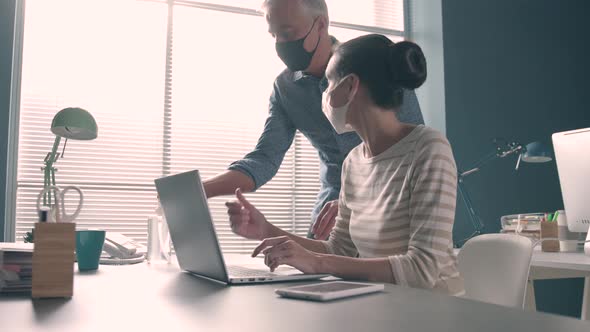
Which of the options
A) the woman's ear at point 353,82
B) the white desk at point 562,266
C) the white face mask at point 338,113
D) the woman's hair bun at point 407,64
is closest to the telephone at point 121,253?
the white face mask at point 338,113

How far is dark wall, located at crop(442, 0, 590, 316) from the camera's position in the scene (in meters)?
4.01

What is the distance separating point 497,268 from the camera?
1467mm

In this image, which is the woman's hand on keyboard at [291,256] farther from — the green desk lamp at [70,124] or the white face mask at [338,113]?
the green desk lamp at [70,124]

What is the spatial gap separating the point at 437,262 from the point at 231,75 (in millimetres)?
2778

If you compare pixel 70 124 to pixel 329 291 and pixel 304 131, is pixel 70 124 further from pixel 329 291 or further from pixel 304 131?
pixel 329 291

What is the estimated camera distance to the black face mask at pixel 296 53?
7.21 ft

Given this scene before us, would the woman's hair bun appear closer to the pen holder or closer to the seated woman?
the seated woman

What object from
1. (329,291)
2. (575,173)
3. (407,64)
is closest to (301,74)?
(407,64)

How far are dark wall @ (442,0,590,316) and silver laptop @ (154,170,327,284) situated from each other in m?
2.92

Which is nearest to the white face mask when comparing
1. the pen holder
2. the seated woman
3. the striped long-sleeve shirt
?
the seated woman

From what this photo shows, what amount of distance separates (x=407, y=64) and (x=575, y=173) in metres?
1.11

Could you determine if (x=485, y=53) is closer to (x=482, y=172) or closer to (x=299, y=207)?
(x=482, y=172)

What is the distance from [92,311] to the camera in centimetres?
82

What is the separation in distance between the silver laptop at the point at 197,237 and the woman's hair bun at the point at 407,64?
59cm
